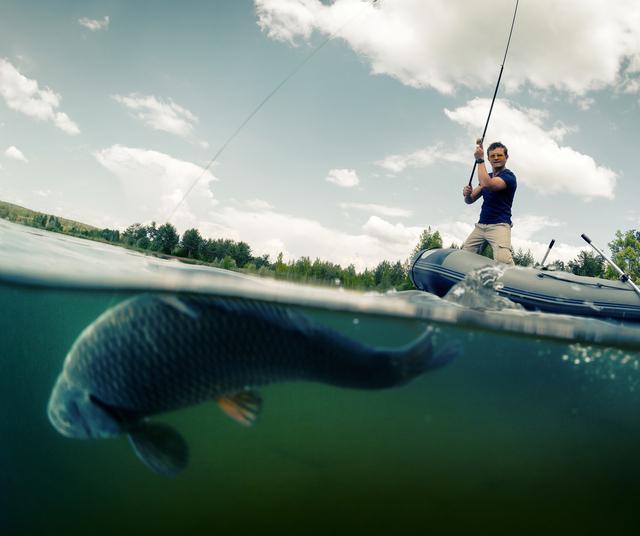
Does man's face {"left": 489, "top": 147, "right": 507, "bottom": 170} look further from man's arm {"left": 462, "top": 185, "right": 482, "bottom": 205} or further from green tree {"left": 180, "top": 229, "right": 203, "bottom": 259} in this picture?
green tree {"left": 180, "top": 229, "right": 203, "bottom": 259}

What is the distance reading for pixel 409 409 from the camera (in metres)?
3.31

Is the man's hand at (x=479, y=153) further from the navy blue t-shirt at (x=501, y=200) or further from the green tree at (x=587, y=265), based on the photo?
the green tree at (x=587, y=265)

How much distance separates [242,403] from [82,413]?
2.66 feet

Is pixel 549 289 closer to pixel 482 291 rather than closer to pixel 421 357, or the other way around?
pixel 482 291

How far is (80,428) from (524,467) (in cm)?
328

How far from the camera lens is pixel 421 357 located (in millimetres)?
2494

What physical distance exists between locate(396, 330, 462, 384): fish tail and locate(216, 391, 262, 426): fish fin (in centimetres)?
82

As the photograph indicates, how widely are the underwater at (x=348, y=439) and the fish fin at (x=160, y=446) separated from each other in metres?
0.06

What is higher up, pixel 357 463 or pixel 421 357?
pixel 421 357

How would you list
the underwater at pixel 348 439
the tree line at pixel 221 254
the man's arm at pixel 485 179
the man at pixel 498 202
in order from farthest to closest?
the man at pixel 498 202, the man's arm at pixel 485 179, the tree line at pixel 221 254, the underwater at pixel 348 439

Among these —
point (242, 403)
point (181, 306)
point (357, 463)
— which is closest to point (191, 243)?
point (181, 306)

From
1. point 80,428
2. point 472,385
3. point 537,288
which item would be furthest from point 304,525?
point 537,288

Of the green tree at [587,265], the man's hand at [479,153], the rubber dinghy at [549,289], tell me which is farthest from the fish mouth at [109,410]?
the green tree at [587,265]

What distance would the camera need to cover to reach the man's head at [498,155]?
6.55m
